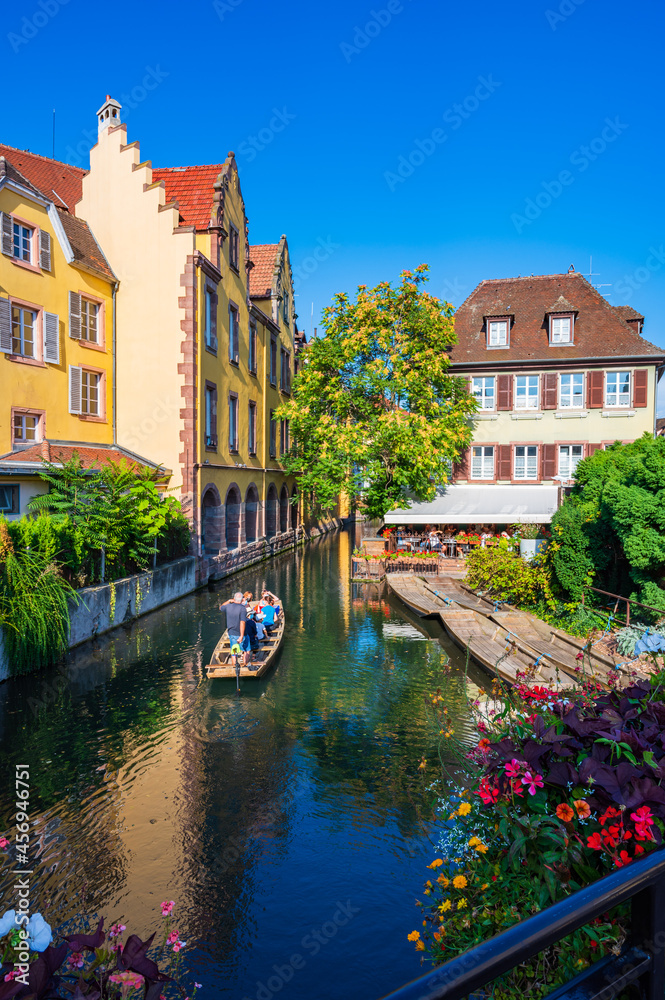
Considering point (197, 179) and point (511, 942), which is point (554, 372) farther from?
point (511, 942)

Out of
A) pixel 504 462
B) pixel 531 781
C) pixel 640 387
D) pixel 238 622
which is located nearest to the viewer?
pixel 531 781

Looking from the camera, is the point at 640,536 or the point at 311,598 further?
the point at 311,598

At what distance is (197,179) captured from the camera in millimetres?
26750

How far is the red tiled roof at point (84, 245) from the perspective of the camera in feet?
71.8

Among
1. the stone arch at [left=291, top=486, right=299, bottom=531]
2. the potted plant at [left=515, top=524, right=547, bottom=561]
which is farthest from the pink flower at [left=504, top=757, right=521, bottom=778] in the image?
the stone arch at [left=291, top=486, right=299, bottom=531]

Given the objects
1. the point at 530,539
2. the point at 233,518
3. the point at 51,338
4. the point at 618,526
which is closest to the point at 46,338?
the point at 51,338

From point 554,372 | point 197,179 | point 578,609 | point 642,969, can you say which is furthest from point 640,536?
A: point 197,179

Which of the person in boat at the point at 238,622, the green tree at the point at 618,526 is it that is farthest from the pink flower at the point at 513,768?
the green tree at the point at 618,526

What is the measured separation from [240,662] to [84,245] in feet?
57.5

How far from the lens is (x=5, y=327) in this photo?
61.3 feet

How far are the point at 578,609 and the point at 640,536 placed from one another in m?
3.39

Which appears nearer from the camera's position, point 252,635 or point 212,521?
point 252,635

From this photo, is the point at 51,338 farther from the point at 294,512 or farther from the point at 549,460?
the point at 294,512

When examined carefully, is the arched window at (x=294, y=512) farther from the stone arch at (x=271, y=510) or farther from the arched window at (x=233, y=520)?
the arched window at (x=233, y=520)
